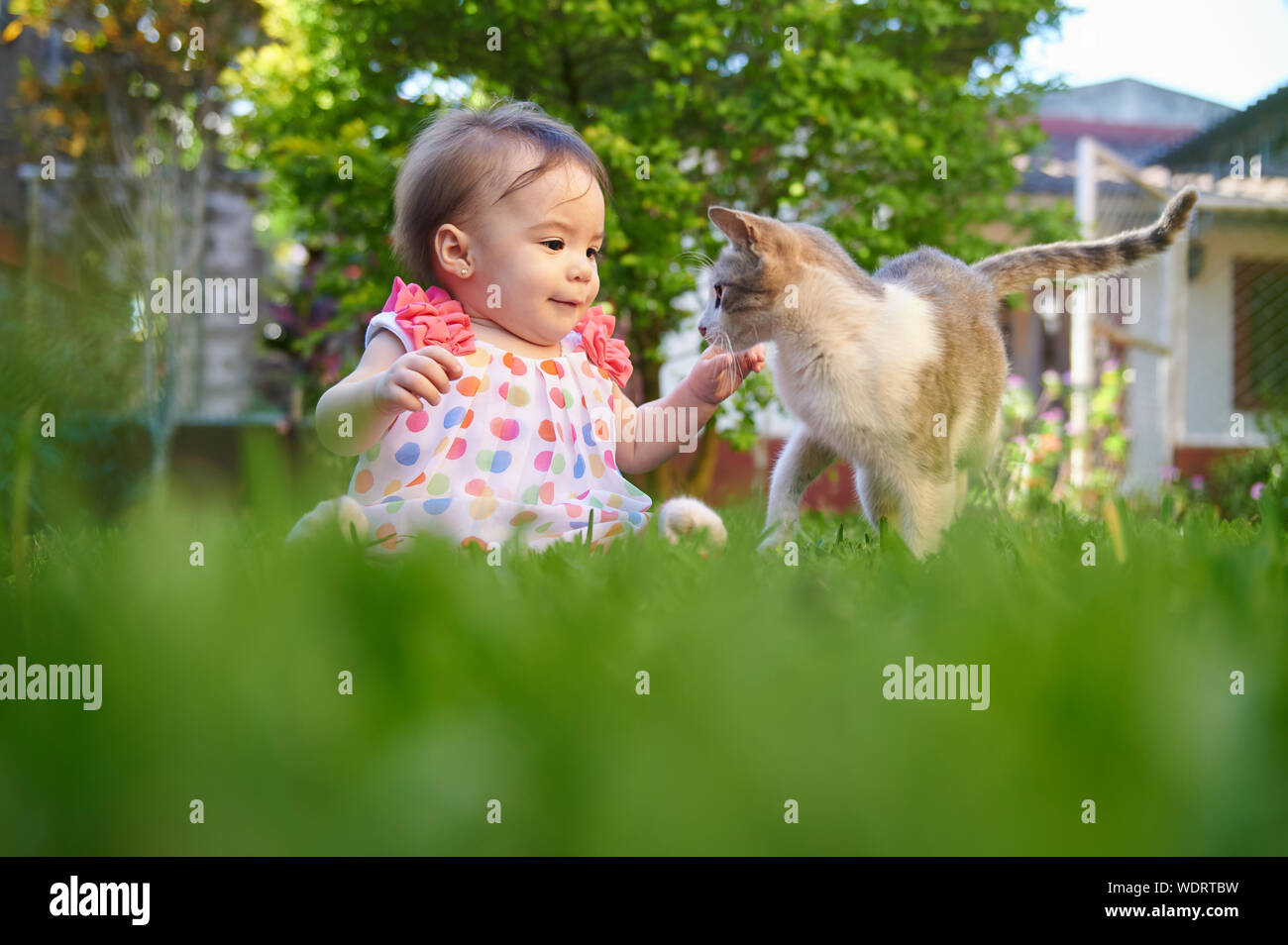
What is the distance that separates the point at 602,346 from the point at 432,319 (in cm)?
43

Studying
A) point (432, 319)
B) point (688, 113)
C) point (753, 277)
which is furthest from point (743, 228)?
point (688, 113)

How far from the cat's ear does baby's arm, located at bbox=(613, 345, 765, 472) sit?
0.22 m

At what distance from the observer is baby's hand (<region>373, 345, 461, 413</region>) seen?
1681mm

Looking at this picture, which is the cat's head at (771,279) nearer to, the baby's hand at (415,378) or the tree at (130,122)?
the baby's hand at (415,378)

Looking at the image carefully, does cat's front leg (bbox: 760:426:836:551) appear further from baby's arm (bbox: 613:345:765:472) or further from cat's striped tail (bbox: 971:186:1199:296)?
cat's striped tail (bbox: 971:186:1199:296)

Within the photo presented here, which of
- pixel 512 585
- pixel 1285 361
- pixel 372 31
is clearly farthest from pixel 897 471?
pixel 1285 361

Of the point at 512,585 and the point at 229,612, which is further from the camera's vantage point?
the point at 512,585

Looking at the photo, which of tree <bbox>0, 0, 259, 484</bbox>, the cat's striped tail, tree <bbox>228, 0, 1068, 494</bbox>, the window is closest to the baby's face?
the cat's striped tail

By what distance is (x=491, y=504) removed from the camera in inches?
77.2

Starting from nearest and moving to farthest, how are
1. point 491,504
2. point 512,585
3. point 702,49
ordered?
point 512,585 → point 491,504 → point 702,49

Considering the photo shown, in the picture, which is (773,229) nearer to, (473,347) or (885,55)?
(473,347)

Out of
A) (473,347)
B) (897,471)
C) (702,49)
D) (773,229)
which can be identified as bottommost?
(897,471)

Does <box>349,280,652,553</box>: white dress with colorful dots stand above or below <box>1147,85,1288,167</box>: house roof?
below
